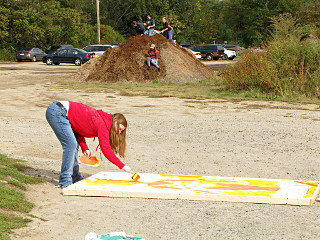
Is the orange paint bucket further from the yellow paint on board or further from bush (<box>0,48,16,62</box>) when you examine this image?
bush (<box>0,48,16,62</box>)

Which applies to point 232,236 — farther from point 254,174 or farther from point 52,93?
point 52,93

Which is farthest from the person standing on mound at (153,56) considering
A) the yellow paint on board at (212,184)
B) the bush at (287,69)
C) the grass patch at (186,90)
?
the yellow paint on board at (212,184)

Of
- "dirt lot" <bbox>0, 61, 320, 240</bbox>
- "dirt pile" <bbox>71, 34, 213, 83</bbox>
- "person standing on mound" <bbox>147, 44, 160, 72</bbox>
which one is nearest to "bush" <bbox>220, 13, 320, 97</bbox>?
"dirt lot" <bbox>0, 61, 320, 240</bbox>

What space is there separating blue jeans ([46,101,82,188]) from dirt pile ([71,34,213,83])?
1860 cm

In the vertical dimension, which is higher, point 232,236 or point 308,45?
point 308,45

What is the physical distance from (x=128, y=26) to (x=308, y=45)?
60.6 metres

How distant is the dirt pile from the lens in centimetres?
2548

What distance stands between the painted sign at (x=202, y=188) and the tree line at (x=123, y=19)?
31.0 m

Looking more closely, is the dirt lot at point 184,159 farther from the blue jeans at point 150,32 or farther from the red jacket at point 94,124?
the blue jeans at point 150,32

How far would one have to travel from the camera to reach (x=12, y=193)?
6.12 m

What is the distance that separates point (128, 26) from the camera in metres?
77.1

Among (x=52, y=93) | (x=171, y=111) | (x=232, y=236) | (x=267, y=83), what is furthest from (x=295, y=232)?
(x=52, y=93)

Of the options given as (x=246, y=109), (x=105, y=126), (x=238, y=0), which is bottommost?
(x=246, y=109)

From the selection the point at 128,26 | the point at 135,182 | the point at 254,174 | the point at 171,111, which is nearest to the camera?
the point at 135,182
